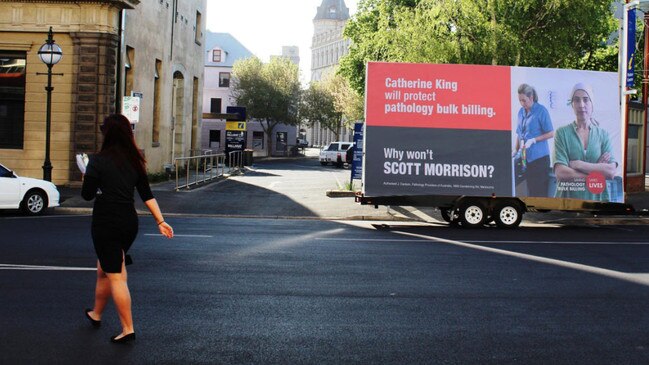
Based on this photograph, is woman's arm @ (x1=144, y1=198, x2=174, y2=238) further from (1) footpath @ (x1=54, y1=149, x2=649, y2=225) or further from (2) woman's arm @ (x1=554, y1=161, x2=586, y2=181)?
(2) woman's arm @ (x1=554, y1=161, x2=586, y2=181)

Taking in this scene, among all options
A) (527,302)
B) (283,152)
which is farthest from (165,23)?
(283,152)

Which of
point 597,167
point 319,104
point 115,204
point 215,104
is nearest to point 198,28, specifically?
point 597,167

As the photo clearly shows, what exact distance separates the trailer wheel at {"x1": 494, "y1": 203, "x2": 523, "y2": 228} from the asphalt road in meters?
2.97

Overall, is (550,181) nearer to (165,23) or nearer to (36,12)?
(36,12)

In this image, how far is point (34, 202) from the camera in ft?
55.1

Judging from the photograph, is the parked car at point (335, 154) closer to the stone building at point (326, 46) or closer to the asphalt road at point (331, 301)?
the asphalt road at point (331, 301)

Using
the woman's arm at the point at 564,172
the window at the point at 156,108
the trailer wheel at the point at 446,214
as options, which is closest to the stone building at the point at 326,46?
the window at the point at 156,108

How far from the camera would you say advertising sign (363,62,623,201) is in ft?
54.2

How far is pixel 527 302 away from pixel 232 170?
100 ft

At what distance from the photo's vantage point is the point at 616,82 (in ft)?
56.2

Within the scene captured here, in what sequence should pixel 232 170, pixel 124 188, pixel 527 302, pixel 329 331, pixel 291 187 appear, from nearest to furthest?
pixel 124 188 → pixel 329 331 → pixel 527 302 → pixel 291 187 → pixel 232 170

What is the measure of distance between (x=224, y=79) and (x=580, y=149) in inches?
2528

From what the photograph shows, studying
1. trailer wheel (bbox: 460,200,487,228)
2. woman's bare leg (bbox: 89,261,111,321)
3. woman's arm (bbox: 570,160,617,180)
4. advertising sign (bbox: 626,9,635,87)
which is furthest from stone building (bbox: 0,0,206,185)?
woman's bare leg (bbox: 89,261,111,321)

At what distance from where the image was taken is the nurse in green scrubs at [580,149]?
16.8 metres
